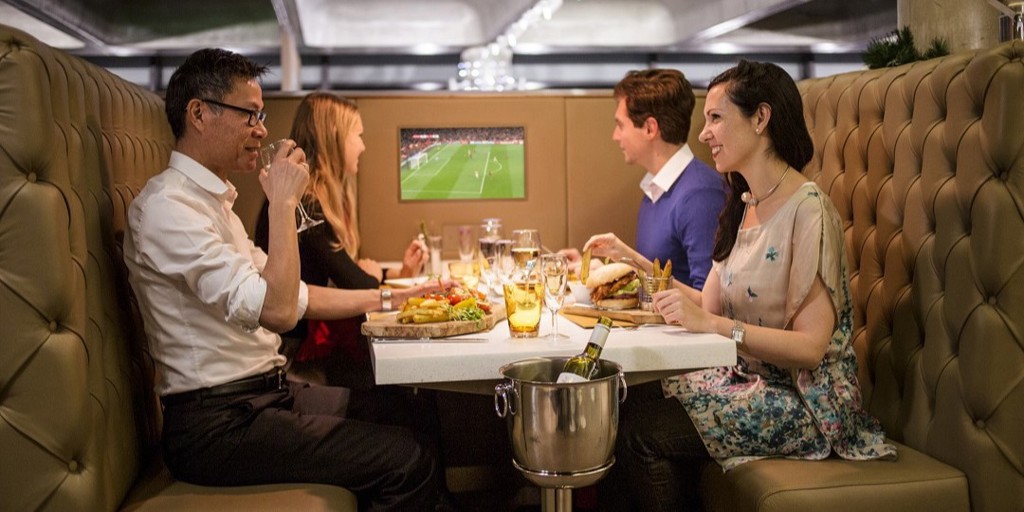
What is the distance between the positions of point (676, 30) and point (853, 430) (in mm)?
7036

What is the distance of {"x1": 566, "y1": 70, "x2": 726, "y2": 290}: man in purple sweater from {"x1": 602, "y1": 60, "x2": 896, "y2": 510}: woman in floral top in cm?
68

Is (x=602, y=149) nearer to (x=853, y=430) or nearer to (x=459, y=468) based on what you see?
(x=459, y=468)

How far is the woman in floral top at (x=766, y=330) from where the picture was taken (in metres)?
2.01

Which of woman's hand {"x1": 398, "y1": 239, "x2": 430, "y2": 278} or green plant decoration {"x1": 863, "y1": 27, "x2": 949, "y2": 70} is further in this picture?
woman's hand {"x1": 398, "y1": 239, "x2": 430, "y2": 278}

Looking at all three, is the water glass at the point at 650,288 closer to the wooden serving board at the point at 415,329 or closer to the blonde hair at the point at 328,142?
the wooden serving board at the point at 415,329

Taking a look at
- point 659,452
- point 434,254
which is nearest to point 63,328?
point 659,452

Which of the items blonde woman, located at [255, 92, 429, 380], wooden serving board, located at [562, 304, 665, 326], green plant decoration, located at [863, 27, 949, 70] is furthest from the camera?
blonde woman, located at [255, 92, 429, 380]

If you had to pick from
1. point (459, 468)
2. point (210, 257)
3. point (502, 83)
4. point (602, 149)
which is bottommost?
point (459, 468)

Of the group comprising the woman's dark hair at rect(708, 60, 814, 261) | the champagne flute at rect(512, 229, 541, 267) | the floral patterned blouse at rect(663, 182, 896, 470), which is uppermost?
the woman's dark hair at rect(708, 60, 814, 261)

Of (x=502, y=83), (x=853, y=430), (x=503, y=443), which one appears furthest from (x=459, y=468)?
(x=502, y=83)

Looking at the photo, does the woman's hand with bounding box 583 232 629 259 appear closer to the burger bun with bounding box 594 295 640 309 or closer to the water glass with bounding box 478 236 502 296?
the water glass with bounding box 478 236 502 296

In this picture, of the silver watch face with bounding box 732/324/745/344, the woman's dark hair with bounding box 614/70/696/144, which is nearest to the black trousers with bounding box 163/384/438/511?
the silver watch face with bounding box 732/324/745/344

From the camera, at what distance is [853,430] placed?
2.08 m

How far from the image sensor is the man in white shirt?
1.89 m
